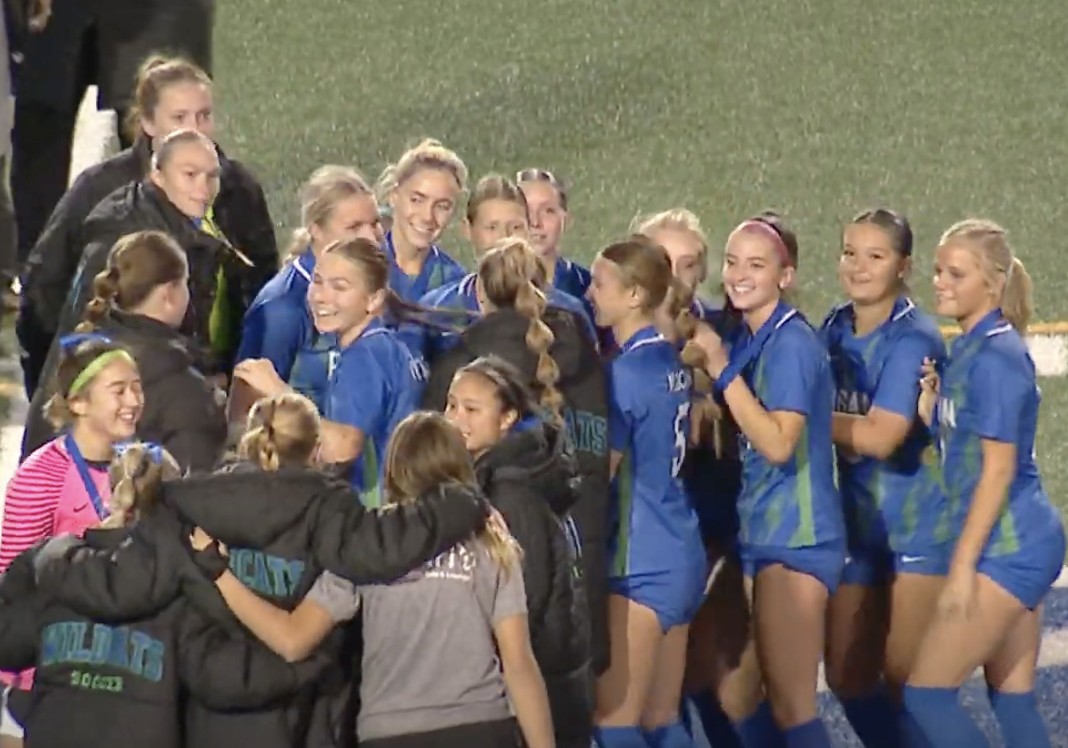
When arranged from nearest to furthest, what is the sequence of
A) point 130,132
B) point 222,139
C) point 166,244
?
point 166,244
point 130,132
point 222,139

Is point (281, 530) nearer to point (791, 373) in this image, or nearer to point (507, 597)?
point (507, 597)

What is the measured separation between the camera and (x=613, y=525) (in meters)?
5.78

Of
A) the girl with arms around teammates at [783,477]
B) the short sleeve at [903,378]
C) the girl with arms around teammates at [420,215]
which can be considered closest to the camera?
the girl with arms around teammates at [783,477]

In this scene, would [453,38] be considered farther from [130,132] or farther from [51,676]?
[51,676]

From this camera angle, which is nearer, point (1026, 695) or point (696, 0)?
point (1026, 695)

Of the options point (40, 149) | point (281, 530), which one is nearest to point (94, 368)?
point (281, 530)

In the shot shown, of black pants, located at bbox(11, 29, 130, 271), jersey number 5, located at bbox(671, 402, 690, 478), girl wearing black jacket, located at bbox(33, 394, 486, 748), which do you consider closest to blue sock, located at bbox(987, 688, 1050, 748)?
jersey number 5, located at bbox(671, 402, 690, 478)

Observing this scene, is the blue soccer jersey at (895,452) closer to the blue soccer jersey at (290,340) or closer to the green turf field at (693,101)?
the blue soccer jersey at (290,340)

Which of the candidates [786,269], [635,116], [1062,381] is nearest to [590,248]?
[635,116]

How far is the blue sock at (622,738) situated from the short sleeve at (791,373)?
0.84 metres

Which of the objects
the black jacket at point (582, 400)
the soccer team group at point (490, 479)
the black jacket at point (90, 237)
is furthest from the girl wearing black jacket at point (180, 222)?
the black jacket at point (582, 400)

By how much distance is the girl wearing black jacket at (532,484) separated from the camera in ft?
16.5

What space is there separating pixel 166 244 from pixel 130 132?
5.30ft

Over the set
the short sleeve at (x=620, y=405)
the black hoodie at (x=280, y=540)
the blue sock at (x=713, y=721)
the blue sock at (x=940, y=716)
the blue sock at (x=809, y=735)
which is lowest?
the blue sock at (x=713, y=721)
